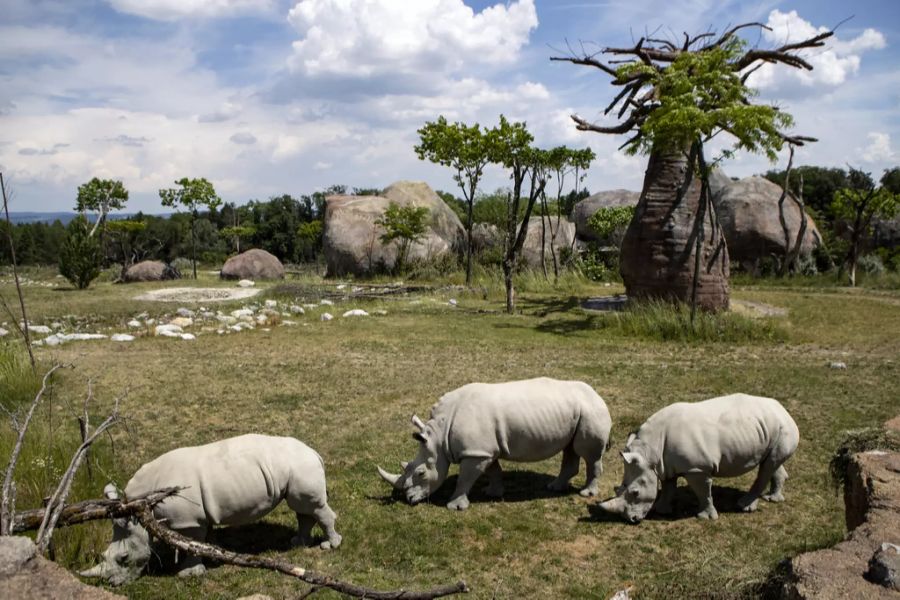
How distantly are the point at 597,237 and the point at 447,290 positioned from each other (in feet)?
44.6

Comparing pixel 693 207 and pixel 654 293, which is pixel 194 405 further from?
pixel 693 207

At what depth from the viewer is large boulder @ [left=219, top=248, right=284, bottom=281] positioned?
31656 mm

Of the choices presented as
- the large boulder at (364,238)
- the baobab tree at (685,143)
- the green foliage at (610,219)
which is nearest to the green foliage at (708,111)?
the baobab tree at (685,143)

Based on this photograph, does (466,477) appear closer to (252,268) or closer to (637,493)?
(637,493)

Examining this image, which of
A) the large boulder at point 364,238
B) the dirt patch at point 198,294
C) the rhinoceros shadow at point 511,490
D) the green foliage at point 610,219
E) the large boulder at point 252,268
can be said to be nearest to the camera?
the rhinoceros shadow at point 511,490

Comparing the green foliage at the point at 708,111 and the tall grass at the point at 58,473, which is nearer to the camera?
the tall grass at the point at 58,473

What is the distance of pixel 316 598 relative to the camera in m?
4.95

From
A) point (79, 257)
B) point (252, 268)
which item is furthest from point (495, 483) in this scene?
point (252, 268)

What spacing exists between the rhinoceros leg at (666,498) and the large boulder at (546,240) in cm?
2551

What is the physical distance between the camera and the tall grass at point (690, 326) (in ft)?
49.0

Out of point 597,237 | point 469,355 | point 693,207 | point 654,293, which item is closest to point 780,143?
point 693,207

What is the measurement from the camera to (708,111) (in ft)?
50.8

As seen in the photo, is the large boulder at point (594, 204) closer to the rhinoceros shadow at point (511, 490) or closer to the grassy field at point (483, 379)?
the grassy field at point (483, 379)

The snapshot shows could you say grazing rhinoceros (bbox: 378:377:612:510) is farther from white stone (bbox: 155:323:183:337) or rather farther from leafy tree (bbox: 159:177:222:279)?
leafy tree (bbox: 159:177:222:279)
